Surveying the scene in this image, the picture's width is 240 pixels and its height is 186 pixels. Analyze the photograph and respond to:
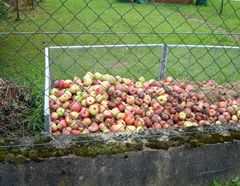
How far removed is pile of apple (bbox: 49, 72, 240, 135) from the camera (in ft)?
13.4

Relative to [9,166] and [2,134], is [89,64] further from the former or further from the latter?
[9,166]

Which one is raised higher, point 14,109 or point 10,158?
point 14,109

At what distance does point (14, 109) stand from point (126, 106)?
1.12m

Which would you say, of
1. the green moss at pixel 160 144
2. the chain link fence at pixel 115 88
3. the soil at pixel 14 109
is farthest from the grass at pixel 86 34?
the green moss at pixel 160 144

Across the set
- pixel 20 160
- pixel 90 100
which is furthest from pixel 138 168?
pixel 90 100

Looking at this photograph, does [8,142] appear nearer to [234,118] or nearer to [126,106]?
[126,106]

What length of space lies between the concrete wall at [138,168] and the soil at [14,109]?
129 centimetres

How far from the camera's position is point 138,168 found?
2.66 meters

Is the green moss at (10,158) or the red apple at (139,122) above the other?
the red apple at (139,122)

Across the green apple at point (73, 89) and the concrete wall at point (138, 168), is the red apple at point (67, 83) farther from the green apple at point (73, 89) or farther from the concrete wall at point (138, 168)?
the concrete wall at point (138, 168)

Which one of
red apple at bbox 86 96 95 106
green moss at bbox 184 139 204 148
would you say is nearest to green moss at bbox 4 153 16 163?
green moss at bbox 184 139 204 148

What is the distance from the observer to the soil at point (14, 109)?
3775mm

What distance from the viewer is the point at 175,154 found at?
2697 mm

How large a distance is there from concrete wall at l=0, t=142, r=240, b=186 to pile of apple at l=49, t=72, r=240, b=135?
3.83 feet
